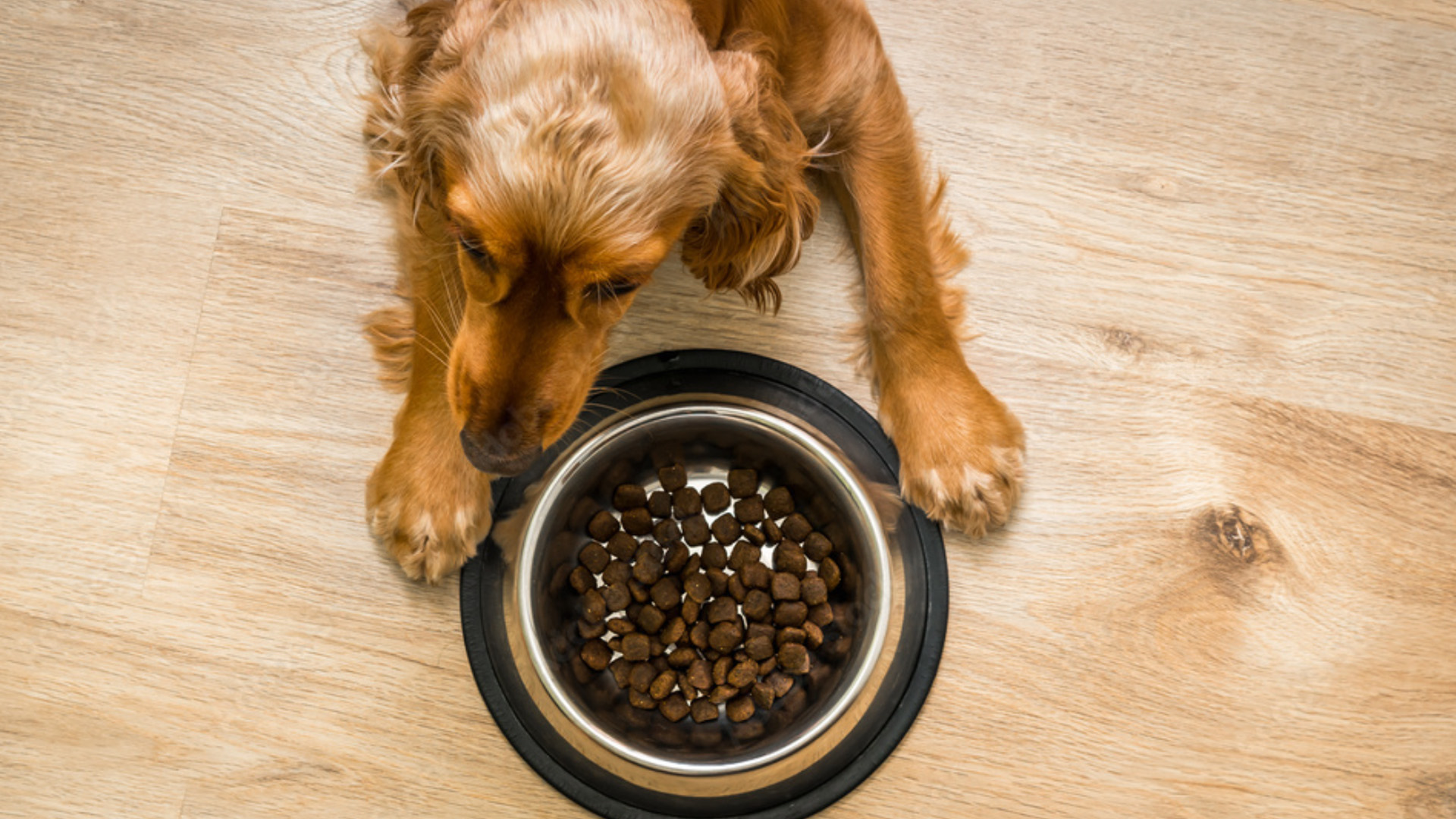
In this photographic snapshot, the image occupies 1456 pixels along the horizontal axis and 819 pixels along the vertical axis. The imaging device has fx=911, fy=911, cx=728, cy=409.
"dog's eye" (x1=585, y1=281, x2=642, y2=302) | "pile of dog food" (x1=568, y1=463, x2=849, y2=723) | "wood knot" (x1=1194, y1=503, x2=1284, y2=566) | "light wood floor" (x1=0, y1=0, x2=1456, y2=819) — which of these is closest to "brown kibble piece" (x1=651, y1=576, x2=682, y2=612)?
"pile of dog food" (x1=568, y1=463, x2=849, y2=723)

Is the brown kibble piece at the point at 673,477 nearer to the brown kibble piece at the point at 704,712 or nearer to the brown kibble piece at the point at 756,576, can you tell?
the brown kibble piece at the point at 756,576

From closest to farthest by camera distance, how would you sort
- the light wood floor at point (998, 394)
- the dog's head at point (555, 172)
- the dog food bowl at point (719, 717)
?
the dog's head at point (555, 172) < the dog food bowl at point (719, 717) < the light wood floor at point (998, 394)

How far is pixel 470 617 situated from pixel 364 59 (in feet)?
3.17

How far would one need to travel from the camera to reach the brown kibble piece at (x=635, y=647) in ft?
4.80

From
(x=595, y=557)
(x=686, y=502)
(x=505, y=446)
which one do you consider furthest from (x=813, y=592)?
(x=505, y=446)

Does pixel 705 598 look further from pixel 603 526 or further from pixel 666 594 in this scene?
pixel 603 526

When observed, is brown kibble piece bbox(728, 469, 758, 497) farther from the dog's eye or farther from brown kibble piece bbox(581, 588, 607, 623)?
the dog's eye

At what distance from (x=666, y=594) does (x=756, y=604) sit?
0.49 ft

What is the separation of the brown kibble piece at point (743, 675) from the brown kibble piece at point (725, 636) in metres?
0.03

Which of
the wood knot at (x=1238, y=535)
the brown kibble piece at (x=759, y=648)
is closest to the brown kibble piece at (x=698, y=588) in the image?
the brown kibble piece at (x=759, y=648)

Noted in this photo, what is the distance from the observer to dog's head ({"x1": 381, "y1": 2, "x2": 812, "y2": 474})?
98 cm

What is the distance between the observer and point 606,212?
0.99 m

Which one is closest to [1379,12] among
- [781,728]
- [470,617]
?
[781,728]

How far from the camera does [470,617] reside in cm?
146
